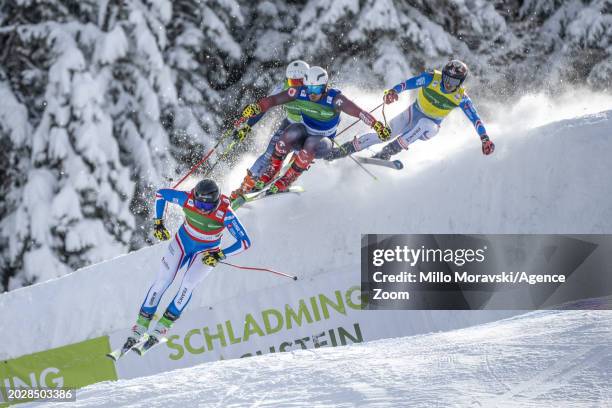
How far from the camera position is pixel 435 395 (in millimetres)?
5496

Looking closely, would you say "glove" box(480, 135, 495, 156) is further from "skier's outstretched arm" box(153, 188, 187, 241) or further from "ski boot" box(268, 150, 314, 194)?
"skier's outstretched arm" box(153, 188, 187, 241)

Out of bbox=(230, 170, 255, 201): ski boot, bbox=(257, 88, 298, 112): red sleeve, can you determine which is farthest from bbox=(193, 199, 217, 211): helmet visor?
bbox=(230, 170, 255, 201): ski boot

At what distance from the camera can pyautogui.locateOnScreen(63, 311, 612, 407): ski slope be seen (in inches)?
214

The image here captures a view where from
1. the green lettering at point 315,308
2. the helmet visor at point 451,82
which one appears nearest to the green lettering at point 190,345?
the green lettering at point 315,308

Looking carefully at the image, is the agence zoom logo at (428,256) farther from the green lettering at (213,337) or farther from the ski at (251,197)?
the green lettering at (213,337)

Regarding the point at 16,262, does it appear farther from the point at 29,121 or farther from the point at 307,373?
the point at 307,373

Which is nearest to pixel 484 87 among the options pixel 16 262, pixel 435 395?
→ pixel 16 262

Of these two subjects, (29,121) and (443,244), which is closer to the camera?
(443,244)

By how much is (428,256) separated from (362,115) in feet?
4.77

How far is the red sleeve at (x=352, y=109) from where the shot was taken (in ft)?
26.1

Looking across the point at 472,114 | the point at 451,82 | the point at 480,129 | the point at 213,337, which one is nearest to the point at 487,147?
the point at 480,129

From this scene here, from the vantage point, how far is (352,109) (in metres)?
8.09

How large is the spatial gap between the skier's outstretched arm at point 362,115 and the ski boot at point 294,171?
0.54m

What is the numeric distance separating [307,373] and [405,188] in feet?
10.0
